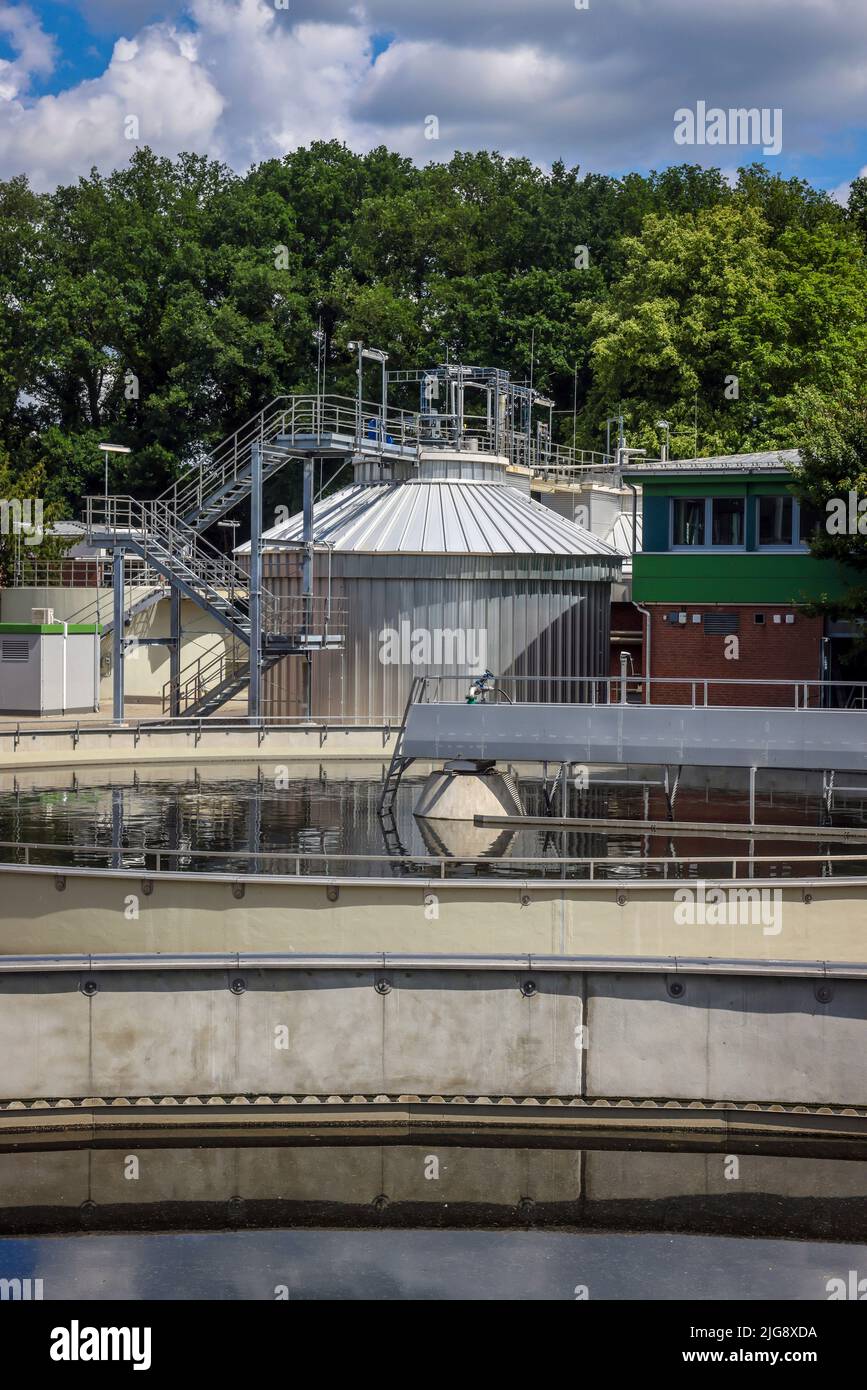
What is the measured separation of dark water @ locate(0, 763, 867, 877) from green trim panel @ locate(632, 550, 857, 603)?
290 inches

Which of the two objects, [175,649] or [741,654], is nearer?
[741,654]

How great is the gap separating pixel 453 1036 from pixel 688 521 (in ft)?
87.4

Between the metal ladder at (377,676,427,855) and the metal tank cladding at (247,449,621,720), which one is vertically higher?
the metal tank cladding at (247,449,621,720)

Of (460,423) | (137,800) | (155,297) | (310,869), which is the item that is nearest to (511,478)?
(460,423)

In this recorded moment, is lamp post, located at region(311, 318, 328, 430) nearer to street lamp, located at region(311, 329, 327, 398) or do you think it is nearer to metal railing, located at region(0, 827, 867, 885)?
street lamp, located at region(311, 329, 327, 398)

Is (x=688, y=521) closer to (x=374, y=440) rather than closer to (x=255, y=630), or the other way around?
(x=374, y=440)

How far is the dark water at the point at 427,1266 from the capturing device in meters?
15.0

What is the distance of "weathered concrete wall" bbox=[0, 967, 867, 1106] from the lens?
18703mm

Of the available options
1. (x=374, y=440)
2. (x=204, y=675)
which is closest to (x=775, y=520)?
(x=374, y=440)

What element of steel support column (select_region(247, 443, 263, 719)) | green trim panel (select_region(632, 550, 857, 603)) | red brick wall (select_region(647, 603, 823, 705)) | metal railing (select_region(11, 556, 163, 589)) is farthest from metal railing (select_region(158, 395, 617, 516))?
red brick wall (select_region(647, 603, 823, 705))

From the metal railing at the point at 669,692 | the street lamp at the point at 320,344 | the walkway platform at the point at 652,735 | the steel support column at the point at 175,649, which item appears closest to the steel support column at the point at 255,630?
the steel support column at the point at 175,649

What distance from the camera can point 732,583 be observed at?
42.3m

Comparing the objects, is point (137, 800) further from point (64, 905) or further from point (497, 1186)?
point (497, 1186)

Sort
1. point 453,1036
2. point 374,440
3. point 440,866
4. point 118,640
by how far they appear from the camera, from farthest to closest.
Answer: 1. point 374,440
2. point 118,640
3. point 440,866
4. point 453,1036
